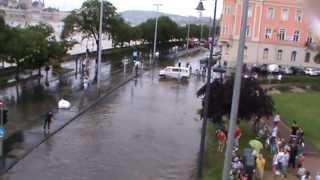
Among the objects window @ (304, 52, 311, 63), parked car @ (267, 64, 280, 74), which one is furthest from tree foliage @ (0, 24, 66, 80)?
window @ (304, 52, 311, 63)

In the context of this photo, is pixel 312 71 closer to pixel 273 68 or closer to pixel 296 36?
pixel 273 68

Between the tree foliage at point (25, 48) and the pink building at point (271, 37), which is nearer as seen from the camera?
the tree foliage at point (25, 48)

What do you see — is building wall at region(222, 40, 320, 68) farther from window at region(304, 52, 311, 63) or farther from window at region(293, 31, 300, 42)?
window at region(293, 31, 300, 42)

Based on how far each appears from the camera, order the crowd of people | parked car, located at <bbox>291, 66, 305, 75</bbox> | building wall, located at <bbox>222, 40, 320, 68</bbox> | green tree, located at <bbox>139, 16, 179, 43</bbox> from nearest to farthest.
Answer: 1. the crowd of people
2. parked car, located at <bbox>291, 66, 305, 75</bbox>
3. building wall, located at <bbox>222, 40, 320, 68</bbox>
4. green tree, located at <bbox>139, 16, 179, 43</bbox>

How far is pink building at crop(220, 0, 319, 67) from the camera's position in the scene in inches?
2810

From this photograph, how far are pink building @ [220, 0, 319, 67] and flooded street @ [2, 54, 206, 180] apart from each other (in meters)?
35.1

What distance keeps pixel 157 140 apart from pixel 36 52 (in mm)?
19281

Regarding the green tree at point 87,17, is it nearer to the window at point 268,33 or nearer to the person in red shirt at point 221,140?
the window at point 268,33

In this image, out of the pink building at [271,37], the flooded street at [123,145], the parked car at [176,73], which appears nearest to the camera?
the flooded street at [123,145]

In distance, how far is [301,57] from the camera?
72.5 m

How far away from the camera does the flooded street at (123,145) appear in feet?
64.1

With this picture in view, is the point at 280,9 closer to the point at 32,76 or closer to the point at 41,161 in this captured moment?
the point at 32,76

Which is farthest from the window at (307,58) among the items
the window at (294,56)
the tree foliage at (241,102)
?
the tree foliage at (241,102)

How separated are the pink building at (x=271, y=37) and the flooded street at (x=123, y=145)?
35134 millimetres
